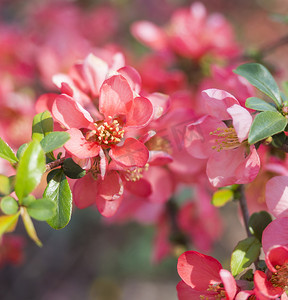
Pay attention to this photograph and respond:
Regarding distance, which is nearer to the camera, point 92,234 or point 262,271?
point 262,271

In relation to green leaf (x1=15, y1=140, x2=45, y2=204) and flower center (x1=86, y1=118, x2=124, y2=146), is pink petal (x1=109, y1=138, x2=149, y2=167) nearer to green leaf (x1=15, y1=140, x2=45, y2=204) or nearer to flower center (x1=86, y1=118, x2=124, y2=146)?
flower center (x1=86, y1=118, x2=124, y2=146)

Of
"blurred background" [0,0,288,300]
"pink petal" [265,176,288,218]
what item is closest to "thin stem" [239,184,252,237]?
"pink petal" [265,176,288,218]

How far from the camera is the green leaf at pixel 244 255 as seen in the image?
Result: 0.61 metres

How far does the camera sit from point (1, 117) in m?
1.27

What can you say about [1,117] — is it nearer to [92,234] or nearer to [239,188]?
[239,188]

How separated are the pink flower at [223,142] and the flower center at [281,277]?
153 mm

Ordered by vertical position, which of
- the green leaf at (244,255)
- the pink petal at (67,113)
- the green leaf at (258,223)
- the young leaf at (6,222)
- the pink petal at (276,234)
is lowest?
the green leaf at (244,255)

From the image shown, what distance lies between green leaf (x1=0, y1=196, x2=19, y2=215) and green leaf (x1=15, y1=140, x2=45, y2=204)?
0.02 metres

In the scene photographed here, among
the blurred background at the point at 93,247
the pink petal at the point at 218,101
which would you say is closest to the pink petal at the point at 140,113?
the pink petal at the point at 218,101

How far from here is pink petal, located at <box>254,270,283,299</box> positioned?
0.52 metres

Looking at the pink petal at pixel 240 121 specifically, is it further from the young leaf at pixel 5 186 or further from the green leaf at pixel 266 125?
the young leaf at pixel 5 186

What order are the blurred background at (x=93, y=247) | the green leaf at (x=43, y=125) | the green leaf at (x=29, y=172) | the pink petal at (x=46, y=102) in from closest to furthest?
the green leaf at (x=29, y=172) < the green leaf at (x=43, y=125) < the pink petal at (x=46, y=102) < the blurred background at (x=93, y=247)

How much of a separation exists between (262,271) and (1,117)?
3.41ft

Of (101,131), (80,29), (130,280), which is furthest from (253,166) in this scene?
(130,280)
